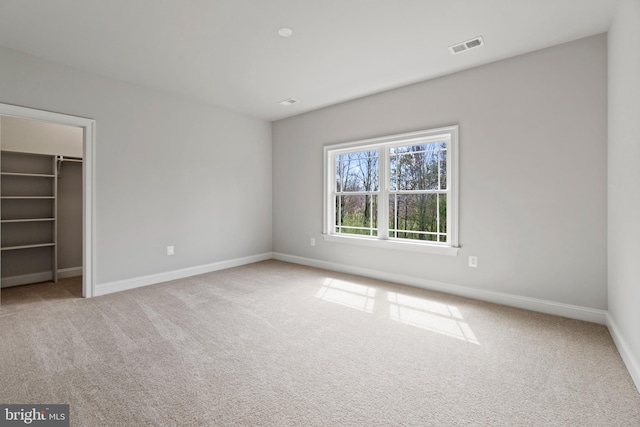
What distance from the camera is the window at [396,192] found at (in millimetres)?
3736

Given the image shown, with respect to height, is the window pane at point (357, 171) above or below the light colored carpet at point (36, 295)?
above

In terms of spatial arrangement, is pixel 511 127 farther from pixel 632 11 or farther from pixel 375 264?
pixel 375 264

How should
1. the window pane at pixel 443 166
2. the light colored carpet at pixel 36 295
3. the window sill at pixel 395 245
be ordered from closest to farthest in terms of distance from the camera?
the light colored carpet at pixel 36 295 → the window sill at pixel 395 245 → the window pane at pixel 443 166

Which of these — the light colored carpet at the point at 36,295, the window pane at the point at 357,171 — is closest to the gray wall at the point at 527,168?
the window pane at the point at 357,171

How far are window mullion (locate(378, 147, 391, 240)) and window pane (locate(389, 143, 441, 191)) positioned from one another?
6 centimetres

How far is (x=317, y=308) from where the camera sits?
10.5 feet

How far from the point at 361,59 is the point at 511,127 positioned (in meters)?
1.73

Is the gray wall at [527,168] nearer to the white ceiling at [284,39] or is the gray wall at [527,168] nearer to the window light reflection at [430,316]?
the white ceiling at [284,39]

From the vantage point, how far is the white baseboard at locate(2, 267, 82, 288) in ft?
13.0

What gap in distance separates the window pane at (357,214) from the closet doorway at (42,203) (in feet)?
10.9

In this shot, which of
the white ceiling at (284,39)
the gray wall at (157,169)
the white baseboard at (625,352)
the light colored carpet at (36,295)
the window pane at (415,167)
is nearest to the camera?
the white baseboard at (625,352)

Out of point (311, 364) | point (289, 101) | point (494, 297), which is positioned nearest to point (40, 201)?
point (289, 101)

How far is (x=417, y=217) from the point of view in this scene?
→ 160 inches

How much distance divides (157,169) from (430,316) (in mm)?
3861
